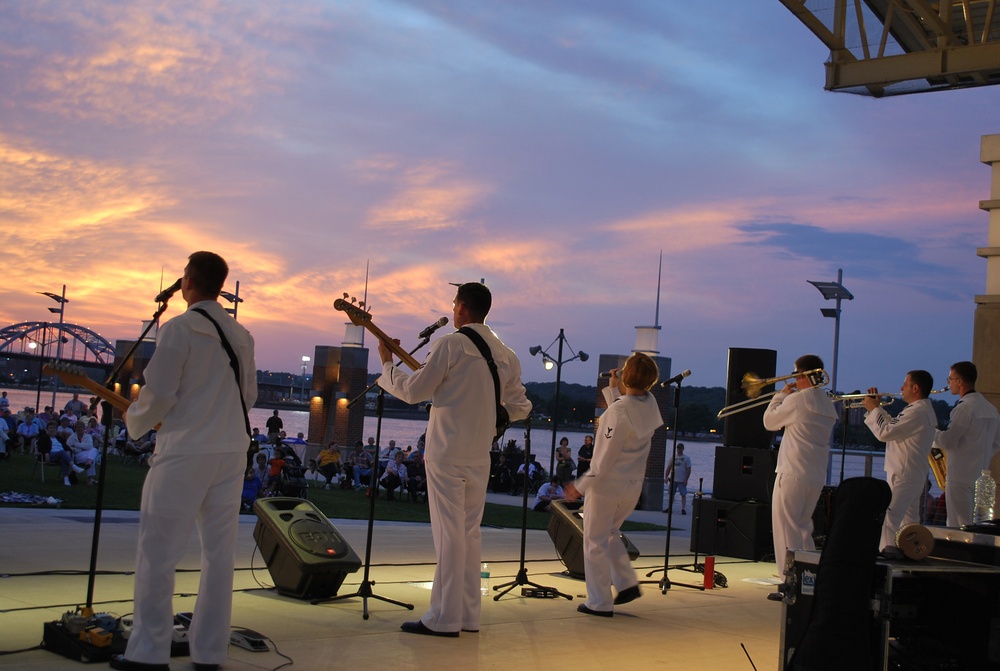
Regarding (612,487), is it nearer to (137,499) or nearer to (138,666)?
(138,666)

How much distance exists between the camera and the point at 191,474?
14.3ft

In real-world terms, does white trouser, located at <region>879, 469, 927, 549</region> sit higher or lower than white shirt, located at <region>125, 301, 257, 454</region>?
lower

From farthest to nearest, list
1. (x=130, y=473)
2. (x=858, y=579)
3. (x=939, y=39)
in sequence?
1. (x=130, y=473)
2. (x=939, y=39)
3. (x=858, y=579)

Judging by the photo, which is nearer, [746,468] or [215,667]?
[215,667]

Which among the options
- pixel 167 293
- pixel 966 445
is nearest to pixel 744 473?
pixel 966 445

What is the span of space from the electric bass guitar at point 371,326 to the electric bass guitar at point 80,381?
1.58 metres

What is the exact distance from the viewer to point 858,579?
429 cm

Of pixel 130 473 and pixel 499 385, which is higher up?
pixel 499 385

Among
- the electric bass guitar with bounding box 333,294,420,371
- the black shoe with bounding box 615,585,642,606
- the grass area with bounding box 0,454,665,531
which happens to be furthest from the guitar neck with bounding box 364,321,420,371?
the grass area with bounding box 0,454,665,531

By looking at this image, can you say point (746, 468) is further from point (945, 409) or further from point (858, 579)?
Answer: point (858, 579)

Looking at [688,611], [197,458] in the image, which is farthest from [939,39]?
[197,458]

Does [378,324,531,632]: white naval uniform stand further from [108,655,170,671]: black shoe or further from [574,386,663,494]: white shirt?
[108,655,170,671]: black shoe

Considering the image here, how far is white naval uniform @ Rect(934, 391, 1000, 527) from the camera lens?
8.78m

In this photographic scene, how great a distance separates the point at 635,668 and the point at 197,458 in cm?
252
